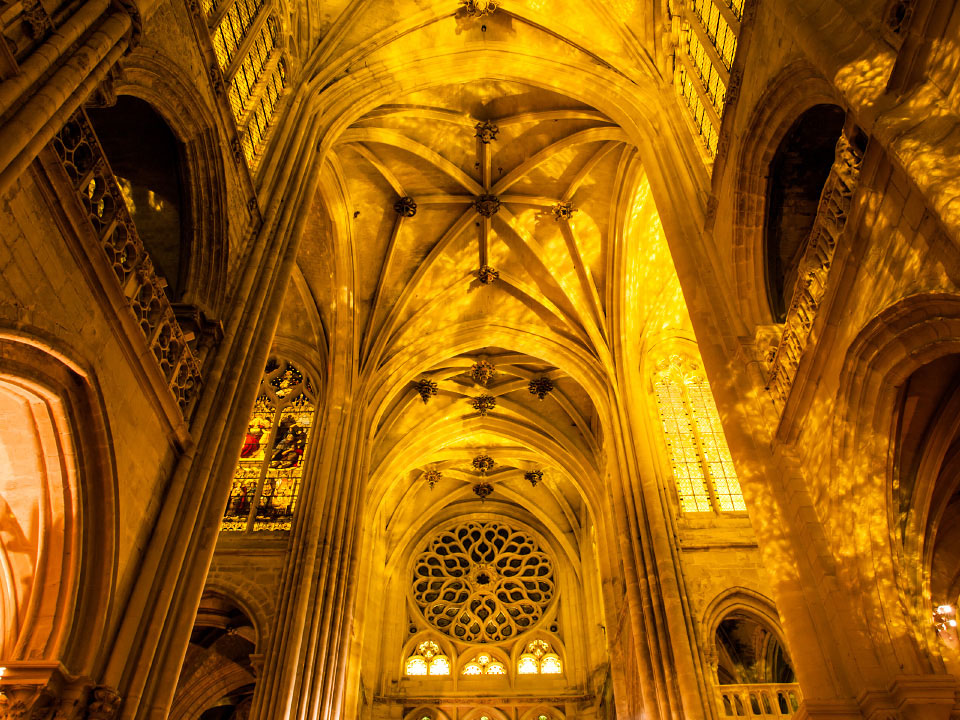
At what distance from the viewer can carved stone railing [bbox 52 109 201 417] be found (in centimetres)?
514

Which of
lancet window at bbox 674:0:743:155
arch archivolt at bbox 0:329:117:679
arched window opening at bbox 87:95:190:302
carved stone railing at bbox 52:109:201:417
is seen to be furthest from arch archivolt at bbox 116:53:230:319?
lancet window at bbox 674:0:743:155

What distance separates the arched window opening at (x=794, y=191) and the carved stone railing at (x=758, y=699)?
6.29 m

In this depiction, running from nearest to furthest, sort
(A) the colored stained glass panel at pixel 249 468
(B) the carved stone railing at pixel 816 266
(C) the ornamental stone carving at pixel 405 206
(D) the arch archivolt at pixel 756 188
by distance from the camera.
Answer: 1. (B) the carved stone railing at pixel 816 266
2. (D) the arch archivolt at pixel 756 188
3. (A) the colored stained glass panel at pixel 249 468
4. (C) the ornamental stone carving at pixel 405 206

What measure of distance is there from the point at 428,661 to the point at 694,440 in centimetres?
964

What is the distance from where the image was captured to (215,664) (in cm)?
1373

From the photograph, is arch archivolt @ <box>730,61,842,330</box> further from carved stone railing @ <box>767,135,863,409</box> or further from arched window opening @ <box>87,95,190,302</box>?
arched window opening @ <box>87,95,190,302</box>

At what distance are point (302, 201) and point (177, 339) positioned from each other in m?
3.71

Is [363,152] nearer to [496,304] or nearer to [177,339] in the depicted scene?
[496,304]

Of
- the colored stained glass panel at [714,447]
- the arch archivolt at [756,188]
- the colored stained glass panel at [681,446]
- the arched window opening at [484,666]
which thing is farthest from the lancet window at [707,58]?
the arched window opening at [484,666]

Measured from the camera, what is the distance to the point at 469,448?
830 inches

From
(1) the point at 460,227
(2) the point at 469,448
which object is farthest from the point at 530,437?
(1) the point at 460,227

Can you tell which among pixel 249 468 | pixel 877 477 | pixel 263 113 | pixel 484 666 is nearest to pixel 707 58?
pixel 263 113

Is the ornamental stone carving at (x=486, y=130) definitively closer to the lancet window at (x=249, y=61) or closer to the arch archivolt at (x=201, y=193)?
the lancet window at (x=249, y=61)

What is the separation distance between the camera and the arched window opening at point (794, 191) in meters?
7.45
